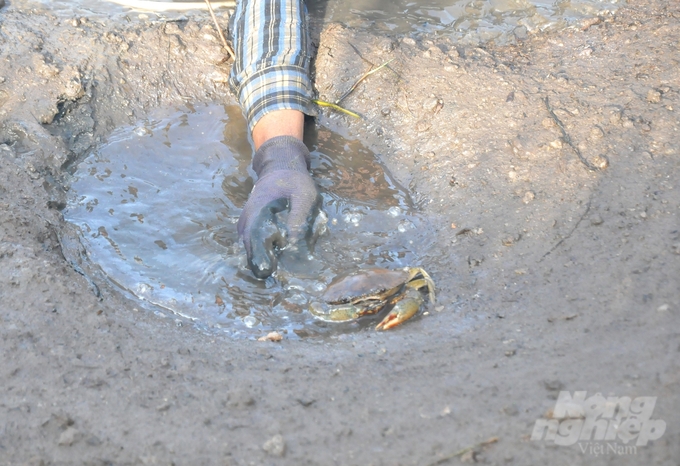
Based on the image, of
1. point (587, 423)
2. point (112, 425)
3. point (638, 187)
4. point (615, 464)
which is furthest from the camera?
point (638, 187)

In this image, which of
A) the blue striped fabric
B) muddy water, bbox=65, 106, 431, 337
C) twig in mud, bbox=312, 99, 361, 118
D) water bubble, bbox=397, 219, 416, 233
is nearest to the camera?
muddy water, bbox=65, 106, 431, 337

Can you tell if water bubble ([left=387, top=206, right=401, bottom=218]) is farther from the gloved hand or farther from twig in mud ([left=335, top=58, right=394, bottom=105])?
twig in mud ([left=335, top=58, right=394, bottom=105])

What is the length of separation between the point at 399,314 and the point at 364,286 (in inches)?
8.1

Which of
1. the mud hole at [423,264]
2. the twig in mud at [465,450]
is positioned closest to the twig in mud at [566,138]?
the mud hole at [423,264]

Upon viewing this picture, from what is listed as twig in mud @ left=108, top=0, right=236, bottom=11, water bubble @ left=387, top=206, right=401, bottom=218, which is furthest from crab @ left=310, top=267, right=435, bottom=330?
twig in mud @ left=108, top=0, right=236, bottom=11

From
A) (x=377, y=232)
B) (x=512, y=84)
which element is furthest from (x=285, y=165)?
(x=512, y=84)

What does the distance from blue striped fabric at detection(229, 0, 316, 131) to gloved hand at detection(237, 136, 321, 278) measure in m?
0.37

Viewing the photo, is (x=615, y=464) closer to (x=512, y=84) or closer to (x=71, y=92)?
(x=512, y=84)

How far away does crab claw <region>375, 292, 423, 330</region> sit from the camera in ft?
8.49

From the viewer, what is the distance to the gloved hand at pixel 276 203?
2920mm

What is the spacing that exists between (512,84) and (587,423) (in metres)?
2.50

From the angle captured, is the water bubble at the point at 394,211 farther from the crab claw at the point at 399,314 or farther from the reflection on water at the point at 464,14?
the reflection on water at the point at 464,14

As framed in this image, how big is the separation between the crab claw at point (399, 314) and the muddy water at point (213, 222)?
19 cm

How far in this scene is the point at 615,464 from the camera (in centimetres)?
165
